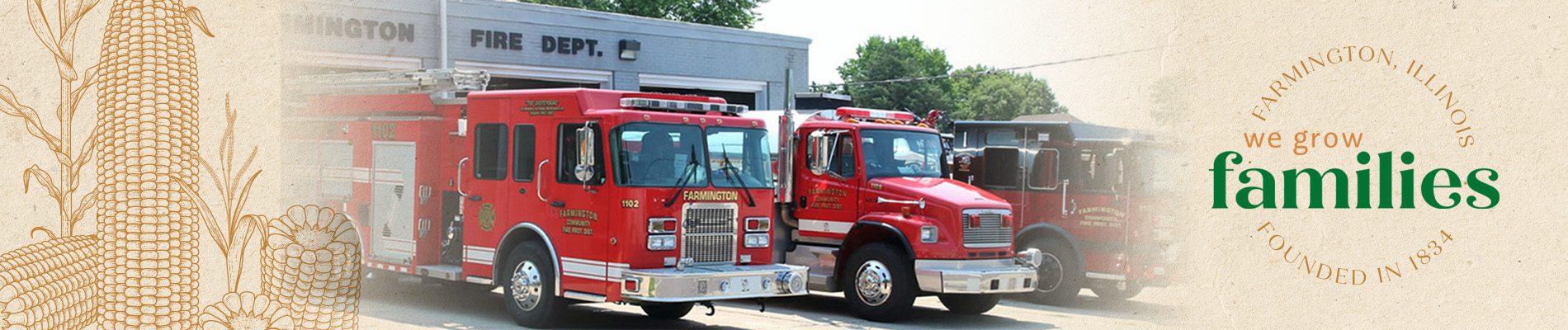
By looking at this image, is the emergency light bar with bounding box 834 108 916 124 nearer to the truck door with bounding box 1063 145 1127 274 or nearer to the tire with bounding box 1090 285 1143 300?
the truck door with bounding box 1063 145 1127 274

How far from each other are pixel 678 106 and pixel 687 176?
61cm

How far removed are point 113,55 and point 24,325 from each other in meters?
1.28

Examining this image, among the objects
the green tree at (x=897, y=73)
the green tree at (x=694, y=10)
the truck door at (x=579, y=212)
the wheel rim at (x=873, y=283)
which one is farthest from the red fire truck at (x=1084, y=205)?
the green tree at (x=897, y=73)

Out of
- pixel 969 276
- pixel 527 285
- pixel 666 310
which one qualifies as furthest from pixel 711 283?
pixel 969 276

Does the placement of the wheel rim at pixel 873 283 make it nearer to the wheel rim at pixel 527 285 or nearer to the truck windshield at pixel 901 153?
the truck windshield at pixel 901 153

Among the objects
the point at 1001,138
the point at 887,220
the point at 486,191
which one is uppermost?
the point at 1001,138

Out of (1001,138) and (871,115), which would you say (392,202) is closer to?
(871,115)

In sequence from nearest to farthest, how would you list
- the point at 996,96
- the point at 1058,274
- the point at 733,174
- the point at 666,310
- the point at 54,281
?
the point at 54,281
the point at 733,174
the point at 666,310
the point at 1058,274
the point at 996,96

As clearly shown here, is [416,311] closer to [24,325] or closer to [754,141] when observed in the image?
[754,141]

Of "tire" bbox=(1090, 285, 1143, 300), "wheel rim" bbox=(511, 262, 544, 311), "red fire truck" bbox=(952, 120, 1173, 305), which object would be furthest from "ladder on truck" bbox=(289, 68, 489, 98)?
"tire" bbox=(1090, 285, 1143, 300)

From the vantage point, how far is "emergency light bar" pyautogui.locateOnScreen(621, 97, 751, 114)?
1185 centimetres

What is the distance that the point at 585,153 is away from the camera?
11.6 metres

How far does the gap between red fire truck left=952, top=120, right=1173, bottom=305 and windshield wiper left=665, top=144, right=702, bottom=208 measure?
5.72m

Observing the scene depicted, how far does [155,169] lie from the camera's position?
21.4 feet
